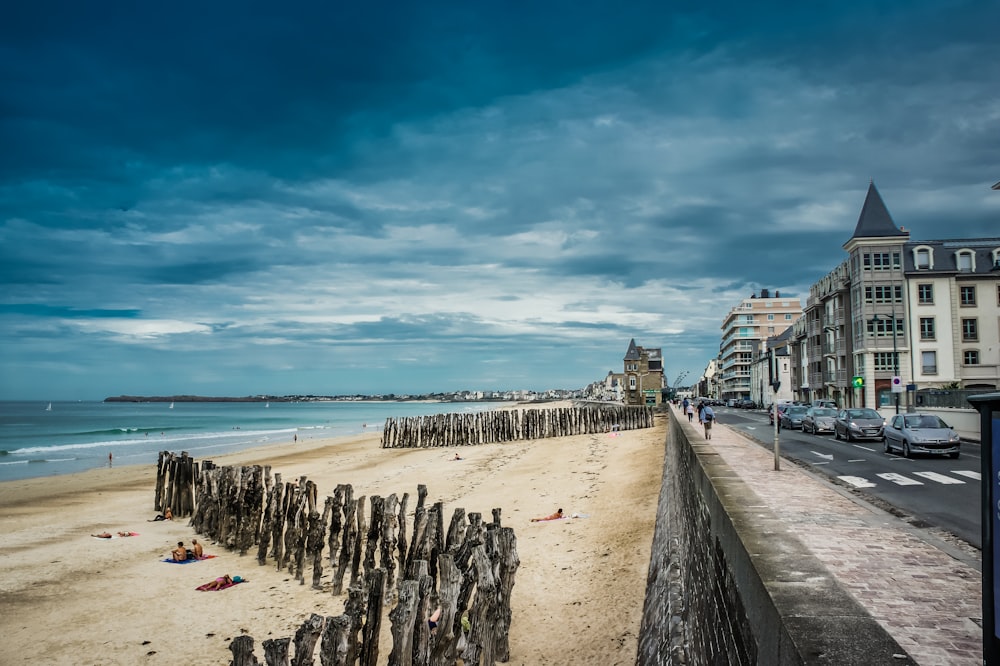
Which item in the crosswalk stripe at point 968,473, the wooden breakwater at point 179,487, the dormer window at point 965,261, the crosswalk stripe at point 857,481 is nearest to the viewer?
the crosswalk stripe at point 857,481

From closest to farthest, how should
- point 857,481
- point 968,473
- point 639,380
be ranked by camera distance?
point 857,481 < point 968,473 < point 639,380

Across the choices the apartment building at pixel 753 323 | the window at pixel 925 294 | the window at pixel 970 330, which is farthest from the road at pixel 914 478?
the apartment building at pixel 753 323

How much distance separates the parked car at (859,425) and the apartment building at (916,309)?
2193 centimetres

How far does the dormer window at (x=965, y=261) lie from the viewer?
1964 inches

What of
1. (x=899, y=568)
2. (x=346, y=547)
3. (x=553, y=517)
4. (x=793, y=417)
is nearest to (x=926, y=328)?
(x=793, y=417)

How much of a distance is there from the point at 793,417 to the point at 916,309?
2224cm

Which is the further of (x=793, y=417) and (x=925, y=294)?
(x=925, y=294)

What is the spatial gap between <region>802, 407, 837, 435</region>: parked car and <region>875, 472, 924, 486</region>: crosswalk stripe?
1465 centimetres

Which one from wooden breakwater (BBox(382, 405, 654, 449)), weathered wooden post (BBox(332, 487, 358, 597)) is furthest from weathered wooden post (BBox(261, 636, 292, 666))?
wooden breakwater (BBox(382, 405, 654, 449))

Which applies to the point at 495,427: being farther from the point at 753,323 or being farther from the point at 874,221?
the point at 753,323

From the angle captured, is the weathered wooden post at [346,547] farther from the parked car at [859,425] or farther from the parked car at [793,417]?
the parked car at [793,417]

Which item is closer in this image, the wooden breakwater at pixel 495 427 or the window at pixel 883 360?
the wooden breakwater at pixel 495 427

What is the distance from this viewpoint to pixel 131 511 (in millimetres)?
21078

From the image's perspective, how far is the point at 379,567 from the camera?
10227mm
